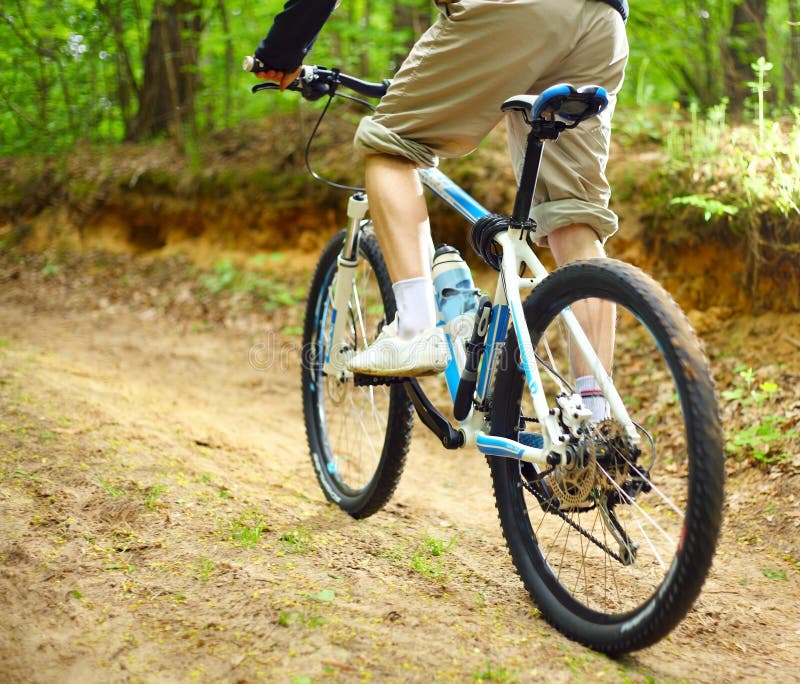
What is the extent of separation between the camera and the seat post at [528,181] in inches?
73.8

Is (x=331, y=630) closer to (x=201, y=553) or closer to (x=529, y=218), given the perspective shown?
(x=201, y=553)

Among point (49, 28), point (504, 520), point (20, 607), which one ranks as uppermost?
point (49, 28)

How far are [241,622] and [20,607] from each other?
55 centimetres

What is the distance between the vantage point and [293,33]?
2.27m

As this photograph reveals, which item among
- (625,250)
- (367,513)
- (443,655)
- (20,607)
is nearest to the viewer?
(443,655)

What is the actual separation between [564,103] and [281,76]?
113 centimetres

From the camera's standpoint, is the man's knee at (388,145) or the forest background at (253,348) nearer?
the forest background at (253,348)

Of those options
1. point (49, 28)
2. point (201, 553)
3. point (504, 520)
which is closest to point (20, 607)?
point (201, 553)

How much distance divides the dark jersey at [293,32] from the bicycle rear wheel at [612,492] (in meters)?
0.95

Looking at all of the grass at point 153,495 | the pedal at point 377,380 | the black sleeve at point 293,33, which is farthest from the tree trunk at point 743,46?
the grass at point 153,495

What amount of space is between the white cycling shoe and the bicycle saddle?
695 mm

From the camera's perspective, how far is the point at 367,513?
107 inches

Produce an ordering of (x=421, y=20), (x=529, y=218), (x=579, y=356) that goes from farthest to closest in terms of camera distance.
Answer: (x=421, y=20)
(x=529, y=218)
(x=579, y=356)

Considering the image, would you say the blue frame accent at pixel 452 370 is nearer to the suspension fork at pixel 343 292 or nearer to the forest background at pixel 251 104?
the suspension fork at pixel 343 292
